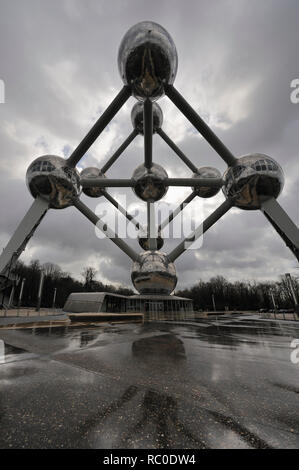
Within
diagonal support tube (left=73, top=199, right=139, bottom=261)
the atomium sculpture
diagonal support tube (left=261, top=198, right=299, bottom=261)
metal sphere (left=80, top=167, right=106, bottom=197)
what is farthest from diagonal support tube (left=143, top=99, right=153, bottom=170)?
diagonal support tube (left=261, top=198, right=299, bottom=261)

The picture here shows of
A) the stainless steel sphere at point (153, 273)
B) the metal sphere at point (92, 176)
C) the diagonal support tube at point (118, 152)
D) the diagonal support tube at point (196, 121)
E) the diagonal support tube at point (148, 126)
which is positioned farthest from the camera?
the metal sphere at point (92, 176)

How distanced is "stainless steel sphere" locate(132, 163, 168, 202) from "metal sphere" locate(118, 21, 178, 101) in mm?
4947

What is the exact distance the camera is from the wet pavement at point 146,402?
1.28 metres

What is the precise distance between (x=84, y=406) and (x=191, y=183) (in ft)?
35.8

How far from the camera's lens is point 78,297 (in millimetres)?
23188

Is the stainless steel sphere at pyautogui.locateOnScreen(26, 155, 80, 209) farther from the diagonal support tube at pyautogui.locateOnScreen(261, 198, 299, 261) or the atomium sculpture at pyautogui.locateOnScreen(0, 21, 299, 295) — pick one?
the diagonal support tube at pyautogui.locateOnScreen(261, 198, 299, 261)

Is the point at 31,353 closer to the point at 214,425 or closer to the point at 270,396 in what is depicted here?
the point at 214,425

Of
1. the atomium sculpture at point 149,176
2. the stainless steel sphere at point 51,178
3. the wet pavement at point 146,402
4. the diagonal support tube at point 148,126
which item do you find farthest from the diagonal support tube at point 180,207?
the wet pavement at point 146,402

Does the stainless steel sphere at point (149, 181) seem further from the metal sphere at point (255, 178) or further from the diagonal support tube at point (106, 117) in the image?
the metal sphere at point (255, 178)

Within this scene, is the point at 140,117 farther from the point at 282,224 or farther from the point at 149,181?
the point at 282,224

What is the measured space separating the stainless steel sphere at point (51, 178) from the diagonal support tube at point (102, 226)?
3.55 ft

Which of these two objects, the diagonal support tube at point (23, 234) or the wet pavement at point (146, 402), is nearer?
the wet pavement at point (146, 402)

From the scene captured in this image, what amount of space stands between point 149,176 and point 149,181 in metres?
0.29
